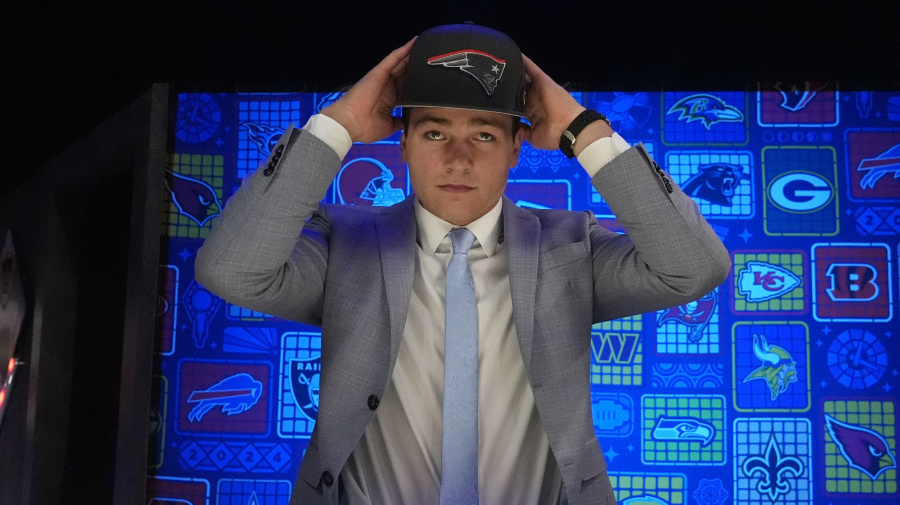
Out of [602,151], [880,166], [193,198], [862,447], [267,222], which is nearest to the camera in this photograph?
[267,222]

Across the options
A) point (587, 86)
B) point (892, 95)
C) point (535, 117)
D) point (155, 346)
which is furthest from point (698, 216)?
point (155, 346)

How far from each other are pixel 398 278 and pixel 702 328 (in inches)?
72.6

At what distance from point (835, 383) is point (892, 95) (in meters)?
1.14

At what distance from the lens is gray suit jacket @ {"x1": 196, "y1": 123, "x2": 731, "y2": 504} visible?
1.61 metres

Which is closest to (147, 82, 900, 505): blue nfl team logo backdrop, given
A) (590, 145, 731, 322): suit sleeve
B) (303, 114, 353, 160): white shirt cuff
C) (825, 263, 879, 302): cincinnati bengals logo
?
(825, 263, 879, 302): cincinnati bengals logo

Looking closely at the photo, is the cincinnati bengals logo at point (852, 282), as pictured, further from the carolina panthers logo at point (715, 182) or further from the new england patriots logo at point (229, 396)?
the new england patriots logo at point (229, 396)

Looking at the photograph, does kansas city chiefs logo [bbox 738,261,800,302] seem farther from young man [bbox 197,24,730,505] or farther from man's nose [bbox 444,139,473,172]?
man's nose [bbox 444,139,473,172]

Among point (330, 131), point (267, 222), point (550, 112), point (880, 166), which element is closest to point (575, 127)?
point (550, 112)

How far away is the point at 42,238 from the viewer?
3.39 m

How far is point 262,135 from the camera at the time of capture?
11.0 feet

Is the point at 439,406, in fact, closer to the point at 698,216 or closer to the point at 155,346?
the point at 698,216

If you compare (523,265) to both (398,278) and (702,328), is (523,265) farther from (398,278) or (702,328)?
(702,328)

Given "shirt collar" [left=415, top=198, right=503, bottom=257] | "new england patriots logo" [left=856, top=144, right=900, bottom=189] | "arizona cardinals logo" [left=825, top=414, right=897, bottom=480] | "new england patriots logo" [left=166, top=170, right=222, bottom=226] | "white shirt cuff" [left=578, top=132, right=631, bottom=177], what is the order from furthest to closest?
"new england patriots logo" [left=166, top=170, right=222, bottom=226], "new england patriots logo" [left=856, top=144, right=900, bottom=189], "arizona cardinals logo" [left=825, top=414, right=897, bottom=480], "shirt collar" [left=415, top=198, right=503, bottom=257], "white shirt cuff" [left=578, top=132, right=631, bottom=177]

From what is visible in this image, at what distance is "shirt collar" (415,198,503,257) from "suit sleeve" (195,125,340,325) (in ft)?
0.83
